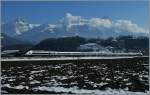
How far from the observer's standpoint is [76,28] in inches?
826

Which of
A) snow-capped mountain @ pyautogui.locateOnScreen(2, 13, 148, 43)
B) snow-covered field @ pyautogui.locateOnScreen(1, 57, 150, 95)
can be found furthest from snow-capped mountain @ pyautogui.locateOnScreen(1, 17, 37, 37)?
snow-covered field @ pyautogui.locateOnScreen(1, 57, 150, 95)

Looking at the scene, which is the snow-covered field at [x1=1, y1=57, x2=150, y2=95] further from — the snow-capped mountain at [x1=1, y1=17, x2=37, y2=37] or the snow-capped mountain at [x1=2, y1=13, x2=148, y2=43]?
the snow-capped mountain at [x1=1, y1=17, x2=37, y2=37]

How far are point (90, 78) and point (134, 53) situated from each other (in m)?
9.03

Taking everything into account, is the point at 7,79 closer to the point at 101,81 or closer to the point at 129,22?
the point at 101,81

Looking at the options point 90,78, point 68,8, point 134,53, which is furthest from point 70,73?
point 134,53

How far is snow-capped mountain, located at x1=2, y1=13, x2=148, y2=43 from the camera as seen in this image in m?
18.2

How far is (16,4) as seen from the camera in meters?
15.4

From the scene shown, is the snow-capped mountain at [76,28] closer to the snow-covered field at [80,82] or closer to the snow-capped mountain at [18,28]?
the snow-capped mountain at [18,28]

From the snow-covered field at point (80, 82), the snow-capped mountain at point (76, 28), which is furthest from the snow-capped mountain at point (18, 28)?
the snow-covered field at point (80, 82)

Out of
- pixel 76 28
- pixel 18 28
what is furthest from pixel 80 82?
pixel 18 28

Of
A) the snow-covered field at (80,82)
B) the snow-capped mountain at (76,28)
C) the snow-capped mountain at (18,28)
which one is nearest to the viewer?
the snow-covered field at (80,82)

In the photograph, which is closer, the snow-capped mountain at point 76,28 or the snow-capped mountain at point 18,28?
the snow-capped mountain at point 76,28

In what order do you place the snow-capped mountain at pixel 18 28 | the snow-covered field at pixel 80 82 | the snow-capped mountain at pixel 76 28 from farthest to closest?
the snow-capped mountain at pixel 18 28
the snow-capped mountain at pixel 76 28
the snow-covered field at pixel 80 82

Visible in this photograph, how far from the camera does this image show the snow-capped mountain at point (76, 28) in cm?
1816
